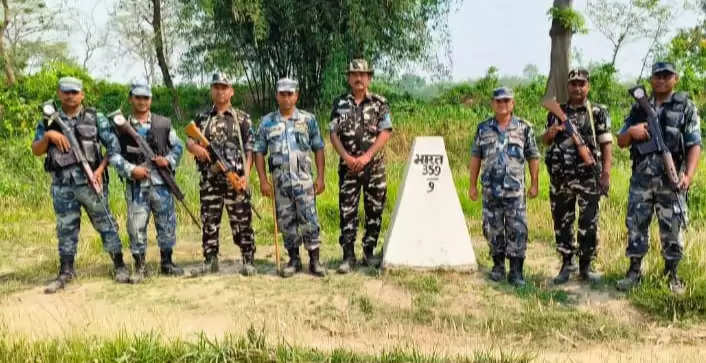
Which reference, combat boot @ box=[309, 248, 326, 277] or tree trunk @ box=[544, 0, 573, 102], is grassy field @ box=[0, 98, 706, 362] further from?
tree trunk @ box=[544, 0, 573, 102]

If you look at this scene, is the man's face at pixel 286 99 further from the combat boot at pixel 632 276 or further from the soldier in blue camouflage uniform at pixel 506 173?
the combat boot at pixel 632 276

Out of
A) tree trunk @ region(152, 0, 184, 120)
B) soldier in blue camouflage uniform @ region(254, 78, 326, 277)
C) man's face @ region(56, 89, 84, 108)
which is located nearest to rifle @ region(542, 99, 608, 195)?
soldier in blue camouflage uniform @ region(254, 78, 326, 277)

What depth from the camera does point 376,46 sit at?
16312 millimetres

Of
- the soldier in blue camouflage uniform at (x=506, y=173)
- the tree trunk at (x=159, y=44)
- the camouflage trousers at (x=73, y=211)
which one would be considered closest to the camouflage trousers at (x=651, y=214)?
the soldier in blue camouflage uniform at (x=506, y=173)

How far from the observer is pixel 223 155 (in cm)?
562

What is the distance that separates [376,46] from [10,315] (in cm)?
1267

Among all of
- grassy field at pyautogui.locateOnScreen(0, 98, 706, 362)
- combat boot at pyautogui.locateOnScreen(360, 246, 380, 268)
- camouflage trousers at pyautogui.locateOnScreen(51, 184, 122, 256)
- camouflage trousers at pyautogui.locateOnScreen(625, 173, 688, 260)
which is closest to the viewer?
grassy field at pyautogui.locateOnScreen(0, 98, 706, 362)

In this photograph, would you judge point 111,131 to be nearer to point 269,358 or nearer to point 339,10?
point 269,358

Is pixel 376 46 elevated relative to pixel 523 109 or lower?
elevated

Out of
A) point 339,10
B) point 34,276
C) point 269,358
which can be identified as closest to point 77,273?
point 34,276

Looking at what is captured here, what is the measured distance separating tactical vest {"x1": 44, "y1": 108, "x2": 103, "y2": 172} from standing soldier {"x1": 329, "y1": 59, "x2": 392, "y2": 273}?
2057 mm

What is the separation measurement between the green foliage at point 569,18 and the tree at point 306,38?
333 cm

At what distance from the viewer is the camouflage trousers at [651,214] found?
16.9 ft

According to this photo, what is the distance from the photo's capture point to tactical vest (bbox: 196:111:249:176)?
5.62m
